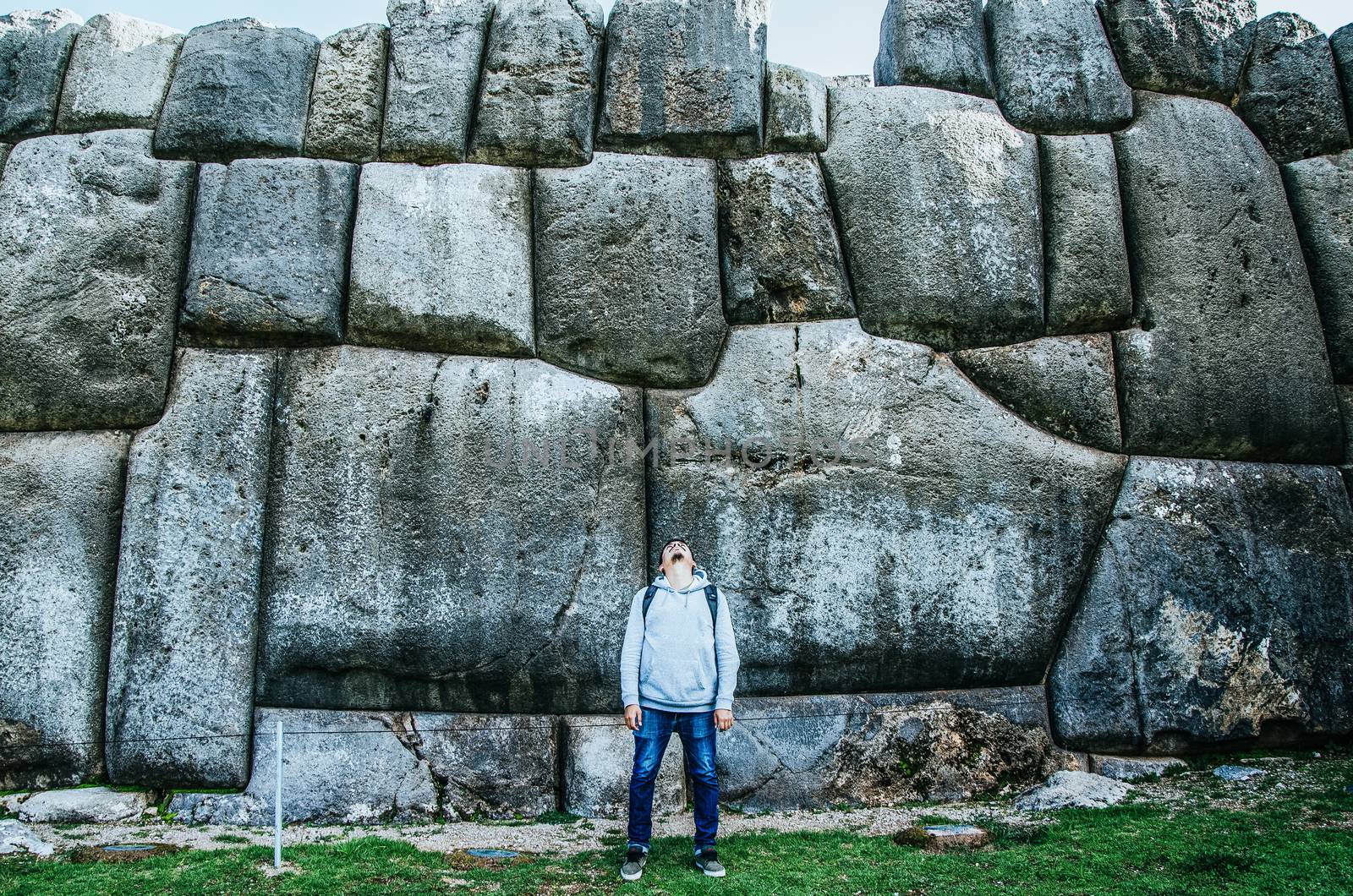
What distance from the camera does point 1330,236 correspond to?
21.8 ft

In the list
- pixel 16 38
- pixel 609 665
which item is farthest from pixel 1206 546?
pixel 16 38

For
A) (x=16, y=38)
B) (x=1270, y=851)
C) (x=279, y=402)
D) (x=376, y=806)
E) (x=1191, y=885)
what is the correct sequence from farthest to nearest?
1. (x=16, y=38)
2. (x=279, y=402)
3. (x=376, y=806)
4. (x=1270, y=851)
5. (x=1191, y=885)

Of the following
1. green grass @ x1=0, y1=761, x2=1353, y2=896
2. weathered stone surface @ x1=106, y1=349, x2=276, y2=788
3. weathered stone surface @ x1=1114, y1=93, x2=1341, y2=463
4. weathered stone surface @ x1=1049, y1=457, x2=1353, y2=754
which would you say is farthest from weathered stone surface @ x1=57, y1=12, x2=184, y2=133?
weathered stone surface @ x1=1049, y1=457, x2=1353, y2=754

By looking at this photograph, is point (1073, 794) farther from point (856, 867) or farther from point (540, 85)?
point (540, 85)

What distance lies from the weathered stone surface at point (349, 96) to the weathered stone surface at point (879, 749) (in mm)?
4560

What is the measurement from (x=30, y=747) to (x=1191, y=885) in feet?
20.7

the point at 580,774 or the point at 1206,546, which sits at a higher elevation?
the point at 1206,546

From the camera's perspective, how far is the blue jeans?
4.45 m

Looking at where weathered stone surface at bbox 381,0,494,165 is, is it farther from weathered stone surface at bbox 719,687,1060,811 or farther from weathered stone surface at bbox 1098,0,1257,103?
weathered stone surface at bbox 1098,0,1257,103

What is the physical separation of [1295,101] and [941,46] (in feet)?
8.95

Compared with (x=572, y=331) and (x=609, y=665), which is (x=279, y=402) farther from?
(x=609, y=665)

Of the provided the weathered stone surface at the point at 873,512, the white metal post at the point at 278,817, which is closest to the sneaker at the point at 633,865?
the weathered stone surface at the point at 873,512

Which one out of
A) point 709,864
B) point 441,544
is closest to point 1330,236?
point 709,864

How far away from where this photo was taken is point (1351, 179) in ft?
22.0
